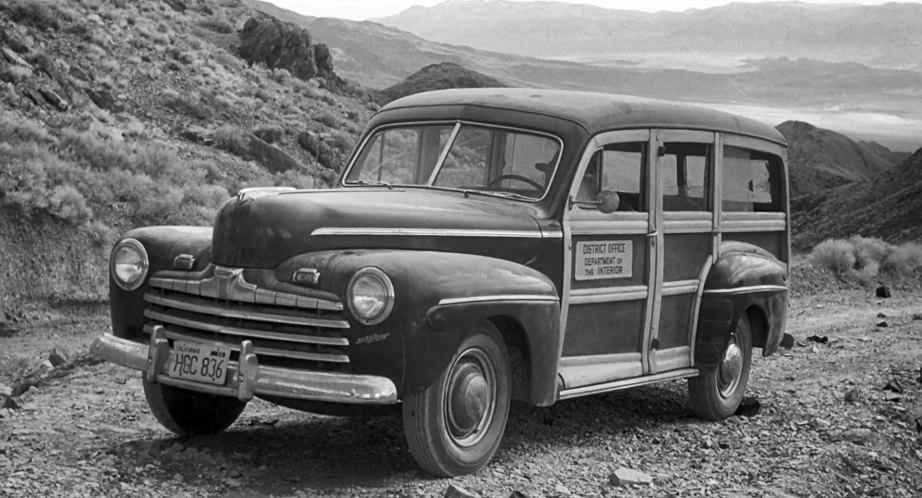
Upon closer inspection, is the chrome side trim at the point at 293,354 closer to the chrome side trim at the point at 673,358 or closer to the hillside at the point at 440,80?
the chrome side trim at the point at 673,358

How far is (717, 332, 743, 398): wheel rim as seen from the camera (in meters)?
8.44

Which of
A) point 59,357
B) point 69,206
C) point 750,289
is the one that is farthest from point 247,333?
point 69,206

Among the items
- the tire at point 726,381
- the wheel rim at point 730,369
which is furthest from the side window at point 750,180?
the wheel rim at point 730,369

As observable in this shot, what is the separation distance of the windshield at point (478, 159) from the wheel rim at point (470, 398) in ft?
3.95

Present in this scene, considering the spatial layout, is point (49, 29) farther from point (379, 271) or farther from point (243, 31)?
point (379, 271)

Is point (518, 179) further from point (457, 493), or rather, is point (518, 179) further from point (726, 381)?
point (726, 381)

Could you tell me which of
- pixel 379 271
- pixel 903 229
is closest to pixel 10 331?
pixel 379 271

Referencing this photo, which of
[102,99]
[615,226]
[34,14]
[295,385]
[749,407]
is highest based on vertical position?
[34,14]

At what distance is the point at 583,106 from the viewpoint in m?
7.23

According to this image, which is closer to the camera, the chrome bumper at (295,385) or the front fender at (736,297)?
the chrome bumper at (295,385)

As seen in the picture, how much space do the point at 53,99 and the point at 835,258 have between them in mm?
15426

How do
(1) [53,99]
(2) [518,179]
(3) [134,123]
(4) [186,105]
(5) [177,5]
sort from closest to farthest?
(2) [518,179]
(1) [53,99]
(3) [134,123]
(4) [186,105]
(5) [177,5]

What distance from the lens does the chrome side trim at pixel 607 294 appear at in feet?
22.9

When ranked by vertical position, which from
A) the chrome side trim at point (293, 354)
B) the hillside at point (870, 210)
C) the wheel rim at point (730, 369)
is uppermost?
the chrome side trim at point (293, 354)
